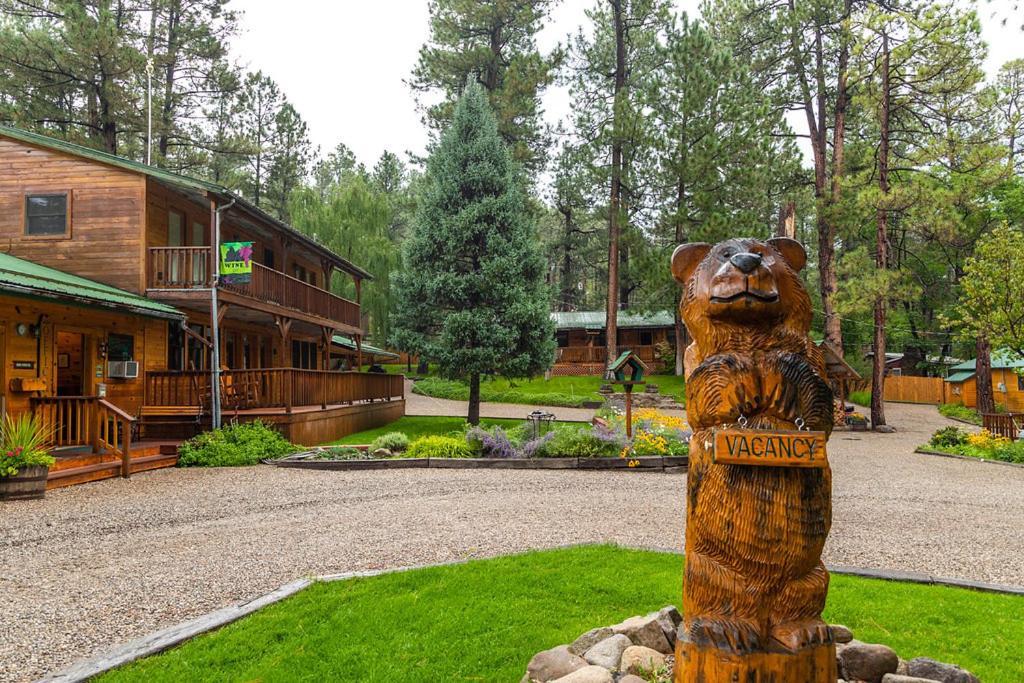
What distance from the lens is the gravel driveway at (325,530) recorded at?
4652 millimetres

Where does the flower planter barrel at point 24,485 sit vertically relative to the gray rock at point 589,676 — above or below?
below

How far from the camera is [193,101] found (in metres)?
27.1

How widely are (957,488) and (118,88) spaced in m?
27.9

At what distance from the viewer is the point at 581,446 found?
11.3 meters

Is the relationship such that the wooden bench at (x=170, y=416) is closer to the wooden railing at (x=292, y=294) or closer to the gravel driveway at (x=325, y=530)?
the gravel driveway at (x=325, y=530)

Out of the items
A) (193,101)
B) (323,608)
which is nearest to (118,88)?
(193,101)

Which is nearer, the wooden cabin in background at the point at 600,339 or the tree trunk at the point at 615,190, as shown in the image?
the tree trunk at the point at 615,190

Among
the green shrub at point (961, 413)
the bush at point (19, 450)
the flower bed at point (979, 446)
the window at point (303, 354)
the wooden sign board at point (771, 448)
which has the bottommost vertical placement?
the green shrub at point (961, 413)

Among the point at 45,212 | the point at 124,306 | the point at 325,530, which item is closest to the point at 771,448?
the point at 325,530

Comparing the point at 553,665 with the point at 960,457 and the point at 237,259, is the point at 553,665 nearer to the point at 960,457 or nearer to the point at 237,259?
the point at 237,259

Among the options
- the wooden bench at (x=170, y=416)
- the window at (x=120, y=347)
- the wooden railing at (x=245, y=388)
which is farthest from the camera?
the wooden railing at (x=245, y=388)

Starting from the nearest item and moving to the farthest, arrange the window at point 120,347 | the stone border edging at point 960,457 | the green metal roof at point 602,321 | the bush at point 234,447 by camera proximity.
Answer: the bush at point 234,447, the stone border edging at point 960,457, the window at point 120,347, the green metal roof at point 602,321

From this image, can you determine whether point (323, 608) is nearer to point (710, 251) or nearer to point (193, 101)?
point (710, 251)

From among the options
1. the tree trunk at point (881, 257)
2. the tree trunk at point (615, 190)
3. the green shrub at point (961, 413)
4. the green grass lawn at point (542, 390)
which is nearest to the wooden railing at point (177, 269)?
the green grass lawn at point (542, 390)
